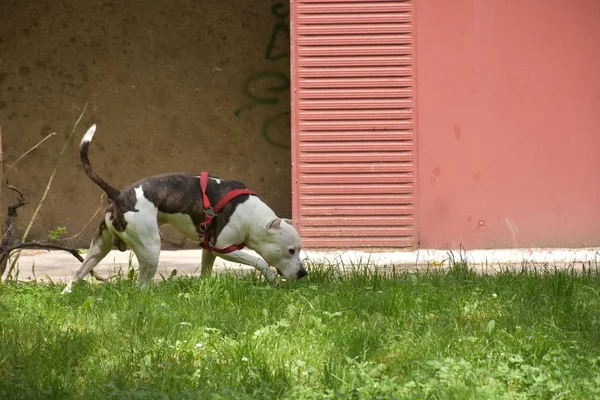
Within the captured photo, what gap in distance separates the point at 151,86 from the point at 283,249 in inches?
213

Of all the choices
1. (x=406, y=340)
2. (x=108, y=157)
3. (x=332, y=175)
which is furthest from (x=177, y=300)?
(x=108, y=157)

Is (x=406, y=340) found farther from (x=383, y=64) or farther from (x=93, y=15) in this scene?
(x=93, y=15)

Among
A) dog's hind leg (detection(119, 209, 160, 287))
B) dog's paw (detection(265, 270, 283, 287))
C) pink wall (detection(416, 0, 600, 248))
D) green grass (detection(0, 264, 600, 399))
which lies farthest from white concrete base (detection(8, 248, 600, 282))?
green grass (detection(0, 264, 600, 399))

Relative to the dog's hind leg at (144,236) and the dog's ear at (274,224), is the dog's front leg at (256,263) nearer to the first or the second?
the dog's ear at (274,224)

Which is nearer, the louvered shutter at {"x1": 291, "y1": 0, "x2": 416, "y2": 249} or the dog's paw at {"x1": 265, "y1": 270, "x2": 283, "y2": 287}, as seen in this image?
the dog's paw at {"x1": 265, "y1": 270, "x2": 283, "y2": 287}

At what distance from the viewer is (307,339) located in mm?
5695

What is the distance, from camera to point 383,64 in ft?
34.4

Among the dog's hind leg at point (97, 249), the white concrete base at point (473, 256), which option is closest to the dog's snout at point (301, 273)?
the dog's hind leg at point (97, 249)

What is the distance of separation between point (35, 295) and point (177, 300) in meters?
1.04

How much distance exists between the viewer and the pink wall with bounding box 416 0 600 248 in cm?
1044

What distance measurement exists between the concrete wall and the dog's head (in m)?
4.91

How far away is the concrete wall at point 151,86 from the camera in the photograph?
40.9 ft

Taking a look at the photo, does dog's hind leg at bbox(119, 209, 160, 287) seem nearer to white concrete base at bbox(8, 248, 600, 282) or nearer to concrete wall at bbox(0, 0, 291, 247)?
white concrete base at bbox(8, 248, 600, 282)

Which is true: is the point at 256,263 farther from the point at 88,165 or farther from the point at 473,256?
the point at 473,256
